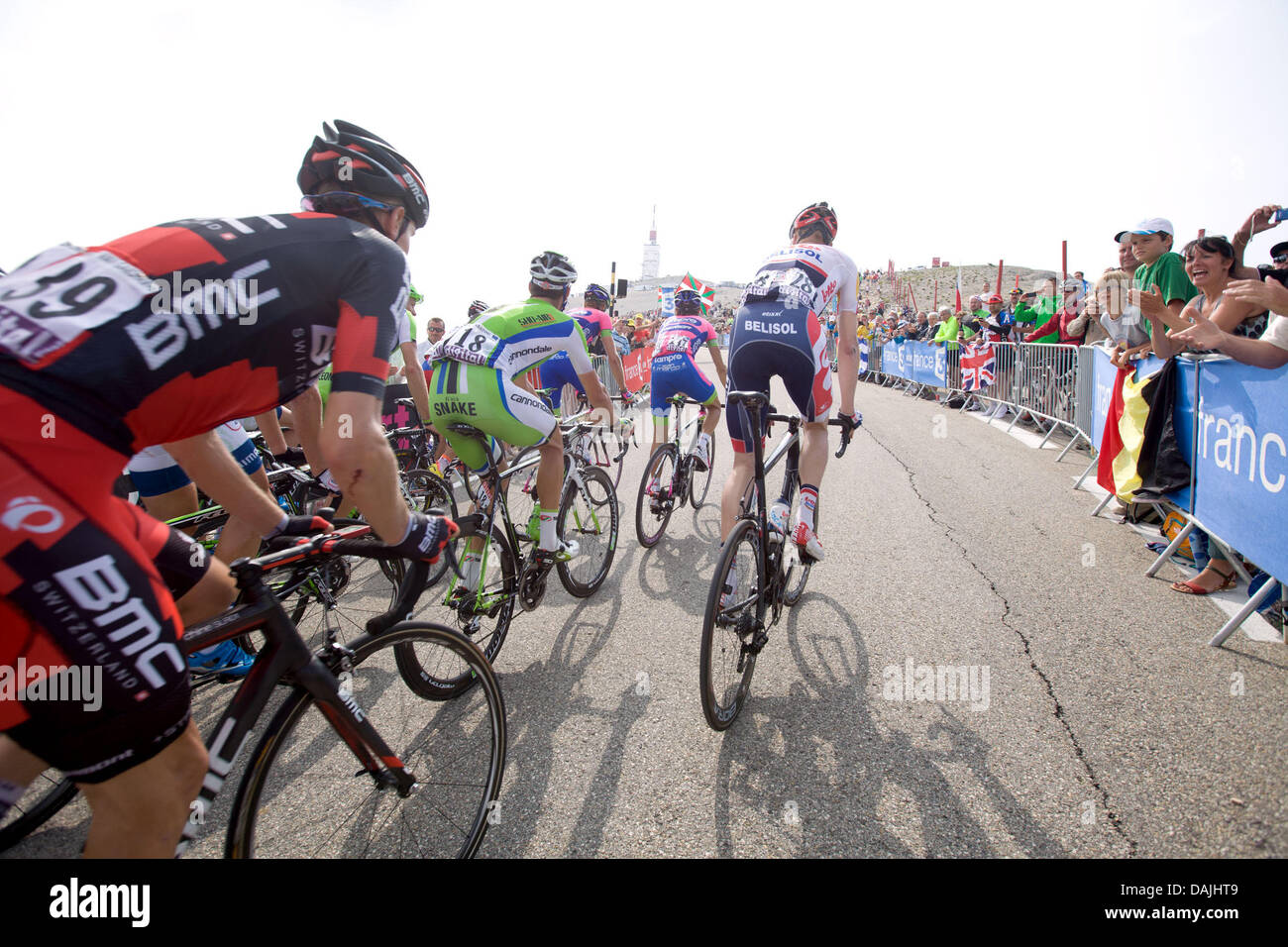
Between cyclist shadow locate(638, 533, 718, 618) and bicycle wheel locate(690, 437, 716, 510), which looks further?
bicycle wheel locate(690, 437, 716, 510)

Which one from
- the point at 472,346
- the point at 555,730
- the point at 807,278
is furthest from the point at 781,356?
the point at 555,730

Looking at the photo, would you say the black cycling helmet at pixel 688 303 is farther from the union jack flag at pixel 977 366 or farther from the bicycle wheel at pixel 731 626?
the union jack flag at pixel 977 366

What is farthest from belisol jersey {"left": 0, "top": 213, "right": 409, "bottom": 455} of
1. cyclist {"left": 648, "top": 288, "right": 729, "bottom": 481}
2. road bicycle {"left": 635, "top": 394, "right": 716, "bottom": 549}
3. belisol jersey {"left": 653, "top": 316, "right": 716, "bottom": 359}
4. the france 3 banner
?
belisol jersey {"left": 653, "top": 316, "right": 716, "bottom": 359}

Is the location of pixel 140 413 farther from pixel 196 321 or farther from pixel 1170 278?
pixel 1170 278

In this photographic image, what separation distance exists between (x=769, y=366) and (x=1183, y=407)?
332cm

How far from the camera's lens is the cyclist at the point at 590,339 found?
500cm

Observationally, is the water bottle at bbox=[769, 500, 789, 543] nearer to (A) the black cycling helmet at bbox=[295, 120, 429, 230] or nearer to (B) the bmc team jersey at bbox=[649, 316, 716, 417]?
(A) the black cycling helmet at bbox=[295, 120, 429, 230]

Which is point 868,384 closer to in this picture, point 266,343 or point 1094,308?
point 1094,308

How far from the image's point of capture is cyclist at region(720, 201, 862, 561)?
3.39 m

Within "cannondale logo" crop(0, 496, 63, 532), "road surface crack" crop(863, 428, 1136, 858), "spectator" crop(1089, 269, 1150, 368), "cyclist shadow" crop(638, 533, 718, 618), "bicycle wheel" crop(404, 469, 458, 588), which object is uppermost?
"spectator" crop(1089, 269, 1150, 368)

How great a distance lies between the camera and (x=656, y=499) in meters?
5.31

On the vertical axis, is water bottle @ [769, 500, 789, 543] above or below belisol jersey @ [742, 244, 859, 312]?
below

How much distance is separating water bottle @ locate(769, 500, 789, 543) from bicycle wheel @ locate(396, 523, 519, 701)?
1.48m
